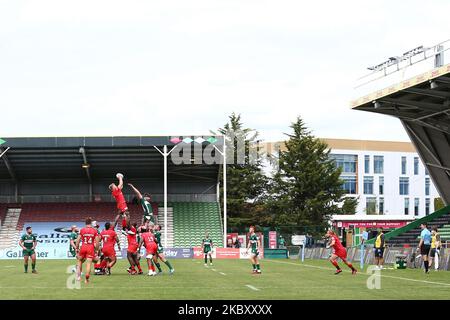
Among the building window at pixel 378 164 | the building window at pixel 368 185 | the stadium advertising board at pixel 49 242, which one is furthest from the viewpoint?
the building window at pixel 378 164

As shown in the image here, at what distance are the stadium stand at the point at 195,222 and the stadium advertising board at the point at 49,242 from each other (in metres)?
8.38

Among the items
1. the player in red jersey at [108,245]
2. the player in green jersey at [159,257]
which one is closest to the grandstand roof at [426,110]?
the player in green jersey at [159,257]

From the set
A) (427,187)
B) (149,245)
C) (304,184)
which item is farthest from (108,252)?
(427,187)

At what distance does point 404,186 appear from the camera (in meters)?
125

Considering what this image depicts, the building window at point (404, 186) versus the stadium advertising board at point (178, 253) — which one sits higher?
the building window at point (404, 186)

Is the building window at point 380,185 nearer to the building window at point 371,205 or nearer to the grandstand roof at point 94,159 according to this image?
the building window at point 371,205

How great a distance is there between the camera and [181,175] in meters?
75.8

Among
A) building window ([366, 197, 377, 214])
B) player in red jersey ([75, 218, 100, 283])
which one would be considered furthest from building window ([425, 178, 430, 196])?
player in red jersey ([75, 218, 100, 283])

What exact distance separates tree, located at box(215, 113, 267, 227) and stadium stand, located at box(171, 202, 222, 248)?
14.2m

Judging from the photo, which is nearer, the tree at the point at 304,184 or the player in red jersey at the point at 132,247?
the player in red jersey at the point at 132,247

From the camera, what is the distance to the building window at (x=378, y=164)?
401ft

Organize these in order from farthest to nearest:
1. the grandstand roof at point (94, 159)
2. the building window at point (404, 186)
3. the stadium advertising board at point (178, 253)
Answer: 1. the building window at point (404, 186)
2. the grandstand roof at point (94, 159)
3. the stadium advertising board at point (178, 253)
